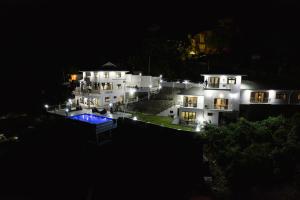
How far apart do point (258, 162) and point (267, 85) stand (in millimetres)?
13476

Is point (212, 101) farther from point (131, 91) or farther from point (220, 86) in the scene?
point (131, 91)

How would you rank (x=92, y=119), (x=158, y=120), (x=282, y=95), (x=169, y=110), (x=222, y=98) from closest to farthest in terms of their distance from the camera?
(x=92, y=119) < (x=222, y=98) < (x=282, y=95) < (x=158, y=120) < (x=169, y=110)

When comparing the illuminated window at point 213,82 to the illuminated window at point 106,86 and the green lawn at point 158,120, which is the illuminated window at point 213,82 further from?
the illuminated window at point 106,86

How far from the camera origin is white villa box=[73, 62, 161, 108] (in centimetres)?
3488

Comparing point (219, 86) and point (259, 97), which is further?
point (259, 97)

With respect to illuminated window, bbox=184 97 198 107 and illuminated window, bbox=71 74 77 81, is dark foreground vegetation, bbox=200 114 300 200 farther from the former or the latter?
illuminated window, bbox=71 74 77 81

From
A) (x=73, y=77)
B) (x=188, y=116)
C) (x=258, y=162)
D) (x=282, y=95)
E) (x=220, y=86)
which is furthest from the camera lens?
(x=73, y=77)

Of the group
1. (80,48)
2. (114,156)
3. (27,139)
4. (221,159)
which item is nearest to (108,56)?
(80,48)

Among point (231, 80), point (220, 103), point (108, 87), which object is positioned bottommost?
point (220, 103)

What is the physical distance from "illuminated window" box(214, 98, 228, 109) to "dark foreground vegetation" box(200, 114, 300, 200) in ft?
19.4

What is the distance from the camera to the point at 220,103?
27.1 m

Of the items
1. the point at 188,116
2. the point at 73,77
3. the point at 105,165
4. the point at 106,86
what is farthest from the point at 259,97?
the point at 73,77

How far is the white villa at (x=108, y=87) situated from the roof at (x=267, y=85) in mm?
14339

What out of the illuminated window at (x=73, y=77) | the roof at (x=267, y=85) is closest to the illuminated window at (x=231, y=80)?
the roof at (x=267, y=85)
